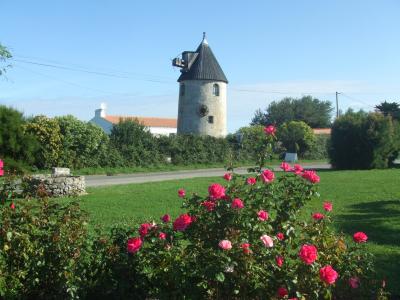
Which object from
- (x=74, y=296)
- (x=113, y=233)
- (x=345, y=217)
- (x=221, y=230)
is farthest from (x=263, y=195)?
(x=345, y=217)

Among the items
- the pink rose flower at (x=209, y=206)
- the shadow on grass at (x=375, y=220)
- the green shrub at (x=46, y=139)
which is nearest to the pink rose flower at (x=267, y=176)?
the pink rose flower at (x=209, y=206)

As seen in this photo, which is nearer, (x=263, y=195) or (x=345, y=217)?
(x=263, y=195)

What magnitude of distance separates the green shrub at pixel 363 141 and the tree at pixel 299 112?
176 feet

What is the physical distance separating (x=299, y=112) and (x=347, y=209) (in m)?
77.6

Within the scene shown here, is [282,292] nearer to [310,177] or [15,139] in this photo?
[310,177]

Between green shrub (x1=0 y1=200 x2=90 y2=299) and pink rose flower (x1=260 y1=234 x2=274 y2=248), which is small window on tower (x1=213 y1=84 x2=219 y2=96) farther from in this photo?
pink rose flower (x1=260 y1=234 x2=274 y2=248)

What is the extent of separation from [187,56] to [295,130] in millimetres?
13630

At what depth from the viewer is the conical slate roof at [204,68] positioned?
50.2 meters

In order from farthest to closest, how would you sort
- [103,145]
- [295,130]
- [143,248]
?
[295,130], [103,145], [143,248]

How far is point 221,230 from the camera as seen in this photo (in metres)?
3.98

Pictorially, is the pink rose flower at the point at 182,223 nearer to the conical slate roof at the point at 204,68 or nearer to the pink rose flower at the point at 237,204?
the pink rose flower at the point at 237,204

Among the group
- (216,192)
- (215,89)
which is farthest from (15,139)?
(215,89)

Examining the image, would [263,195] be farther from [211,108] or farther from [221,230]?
[211,108]

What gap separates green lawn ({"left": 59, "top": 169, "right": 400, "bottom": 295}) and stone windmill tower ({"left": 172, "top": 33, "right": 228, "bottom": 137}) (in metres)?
33.1
